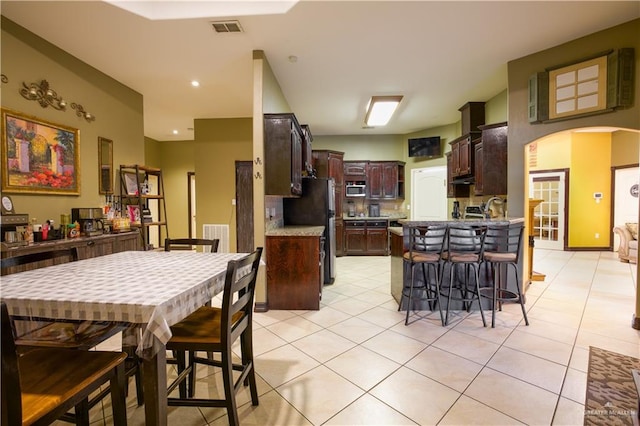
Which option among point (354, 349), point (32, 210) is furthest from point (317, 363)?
point (32, 210)

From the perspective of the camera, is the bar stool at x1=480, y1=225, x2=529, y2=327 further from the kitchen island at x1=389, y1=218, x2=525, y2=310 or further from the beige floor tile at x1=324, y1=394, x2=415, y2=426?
the beige floor tile at x1=324, y1=394, x2=415, y2=426

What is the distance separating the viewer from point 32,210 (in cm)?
292

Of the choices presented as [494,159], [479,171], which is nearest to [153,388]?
[494,159]

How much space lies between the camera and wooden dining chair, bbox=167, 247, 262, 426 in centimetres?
148

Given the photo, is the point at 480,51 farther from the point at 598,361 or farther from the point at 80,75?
the point at 80,75

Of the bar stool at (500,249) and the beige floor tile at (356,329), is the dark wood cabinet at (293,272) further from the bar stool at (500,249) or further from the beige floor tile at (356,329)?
the bar stool at (500,249)

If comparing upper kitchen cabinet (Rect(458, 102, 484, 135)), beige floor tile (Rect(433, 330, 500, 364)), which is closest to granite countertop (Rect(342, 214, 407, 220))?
upper kitchen cabinet (Rect(458, 102, 484, 135))

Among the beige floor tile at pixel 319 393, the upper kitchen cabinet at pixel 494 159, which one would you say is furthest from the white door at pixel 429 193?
the beige floor tile at pixel 319 393

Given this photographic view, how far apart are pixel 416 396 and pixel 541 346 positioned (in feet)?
4.72

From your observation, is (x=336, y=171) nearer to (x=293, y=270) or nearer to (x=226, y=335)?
(x=293, y=270)

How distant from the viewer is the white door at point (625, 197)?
6551 mm

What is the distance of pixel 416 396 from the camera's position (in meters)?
1.88

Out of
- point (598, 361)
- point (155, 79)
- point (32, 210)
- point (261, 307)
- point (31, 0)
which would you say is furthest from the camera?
point (155, 79)

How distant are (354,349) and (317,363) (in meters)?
0.39
